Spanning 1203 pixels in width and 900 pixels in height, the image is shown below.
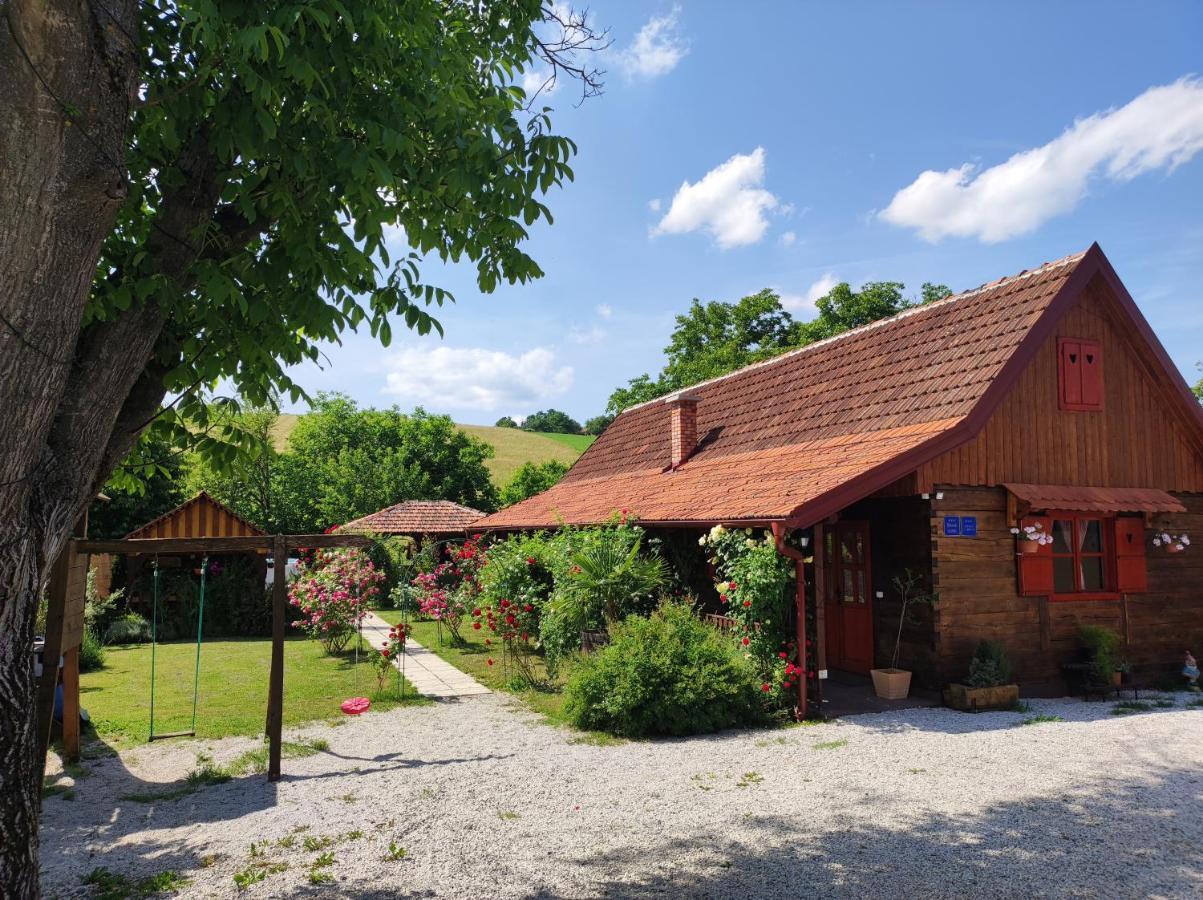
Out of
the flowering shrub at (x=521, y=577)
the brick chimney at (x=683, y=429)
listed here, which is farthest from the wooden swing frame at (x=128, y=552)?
the brick chimney at (x=683, y=429)

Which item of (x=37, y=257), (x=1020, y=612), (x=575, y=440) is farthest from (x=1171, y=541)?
(x=575, y=440)

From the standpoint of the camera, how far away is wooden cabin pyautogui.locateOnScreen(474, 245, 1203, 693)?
10289mm

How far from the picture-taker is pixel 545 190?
4.96 metres

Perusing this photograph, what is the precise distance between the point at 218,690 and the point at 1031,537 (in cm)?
1135

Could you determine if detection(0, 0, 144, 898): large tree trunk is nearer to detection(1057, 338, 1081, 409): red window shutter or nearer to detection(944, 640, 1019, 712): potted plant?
detection(944, 640, 1019, 712): potted plant

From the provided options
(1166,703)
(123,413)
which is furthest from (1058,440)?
(123,413)

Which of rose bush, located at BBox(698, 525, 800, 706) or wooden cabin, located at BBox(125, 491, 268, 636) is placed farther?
wooden cabin, located at BBox(125, 491, 268, 636)

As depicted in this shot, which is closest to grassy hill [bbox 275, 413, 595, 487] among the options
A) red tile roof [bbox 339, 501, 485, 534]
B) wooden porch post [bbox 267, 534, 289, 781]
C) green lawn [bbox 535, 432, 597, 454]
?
green lawn [bbox 535, 432, 597, 454]

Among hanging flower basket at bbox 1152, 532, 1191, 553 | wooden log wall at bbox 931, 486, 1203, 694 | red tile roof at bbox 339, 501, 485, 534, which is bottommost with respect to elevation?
wooden log wall at bbox 931, 486, 1203, 694

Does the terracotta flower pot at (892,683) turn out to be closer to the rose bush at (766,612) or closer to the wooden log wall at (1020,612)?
the wooden log wall at (1020,612)

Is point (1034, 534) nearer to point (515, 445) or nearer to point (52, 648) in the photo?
point (52, 648)

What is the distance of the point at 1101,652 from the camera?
35.1 feet

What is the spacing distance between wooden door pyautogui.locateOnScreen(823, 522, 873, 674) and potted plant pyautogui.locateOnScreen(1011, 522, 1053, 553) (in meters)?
1.89

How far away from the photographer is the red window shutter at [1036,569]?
10.7m
